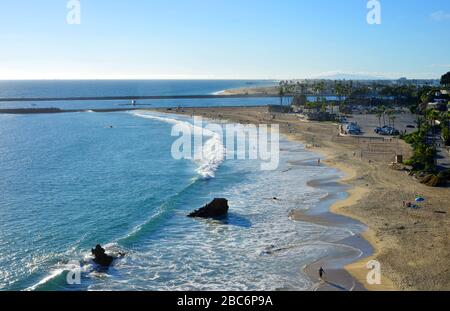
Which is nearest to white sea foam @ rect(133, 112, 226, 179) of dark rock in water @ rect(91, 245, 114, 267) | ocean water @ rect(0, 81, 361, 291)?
ocean water @ rect(0, 81, 361, 291)

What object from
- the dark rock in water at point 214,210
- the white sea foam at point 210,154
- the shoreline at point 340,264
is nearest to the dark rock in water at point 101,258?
the dark rock in water at point 214,210

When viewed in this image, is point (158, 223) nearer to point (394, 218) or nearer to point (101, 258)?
point (101, 258)

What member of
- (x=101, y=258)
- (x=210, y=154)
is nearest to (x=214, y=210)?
(x=101, y=258)

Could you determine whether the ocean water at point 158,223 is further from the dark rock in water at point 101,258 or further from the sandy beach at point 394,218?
the sandy beach at point 394,218

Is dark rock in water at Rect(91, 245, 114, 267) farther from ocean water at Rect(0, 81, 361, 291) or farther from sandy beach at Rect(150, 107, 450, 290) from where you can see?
sandy beach at Rect(150, 107, 450, 290)
